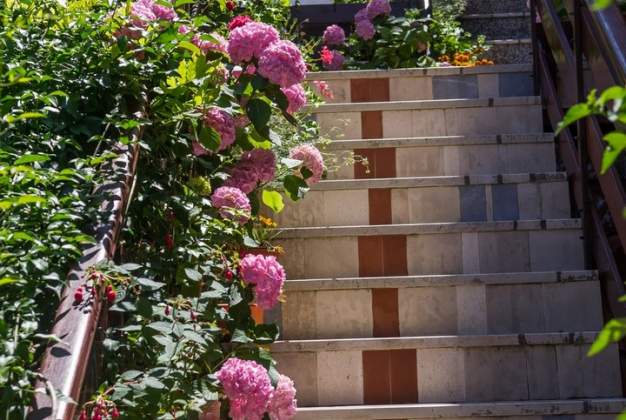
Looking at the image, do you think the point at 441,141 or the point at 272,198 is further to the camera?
the point at 441,141

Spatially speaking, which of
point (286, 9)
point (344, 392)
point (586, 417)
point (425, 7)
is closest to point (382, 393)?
point (344, 392)

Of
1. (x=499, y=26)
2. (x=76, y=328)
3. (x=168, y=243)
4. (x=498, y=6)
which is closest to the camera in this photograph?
(x=76, y=328)

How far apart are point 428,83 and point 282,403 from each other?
266 cm

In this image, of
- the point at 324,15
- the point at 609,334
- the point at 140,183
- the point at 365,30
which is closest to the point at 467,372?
the point at 140,183

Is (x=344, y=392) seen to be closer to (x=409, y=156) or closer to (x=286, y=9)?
(x=409, y=156)

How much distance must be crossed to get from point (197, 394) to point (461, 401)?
3.51ft

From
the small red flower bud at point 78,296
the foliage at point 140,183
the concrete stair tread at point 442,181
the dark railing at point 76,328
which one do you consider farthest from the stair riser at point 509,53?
the small red flower bud at point 78,296

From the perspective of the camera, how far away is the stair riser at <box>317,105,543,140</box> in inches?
179

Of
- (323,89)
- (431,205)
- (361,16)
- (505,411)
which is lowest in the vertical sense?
(505,411)

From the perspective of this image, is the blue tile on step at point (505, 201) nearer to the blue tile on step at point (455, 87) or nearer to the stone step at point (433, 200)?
the stone step at point (433, 200)

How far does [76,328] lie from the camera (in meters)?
1.76

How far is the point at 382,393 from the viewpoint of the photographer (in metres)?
3.15

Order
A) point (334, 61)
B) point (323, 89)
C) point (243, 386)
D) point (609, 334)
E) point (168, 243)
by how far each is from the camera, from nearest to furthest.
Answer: point (609, 334) → point (243, 386) → point (168, 243) → point (323, 89) → point (334, 61)

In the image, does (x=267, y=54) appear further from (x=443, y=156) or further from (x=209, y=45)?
(x=443, y=156)
